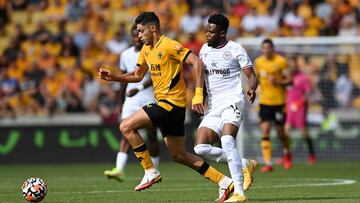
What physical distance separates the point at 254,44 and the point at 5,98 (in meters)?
7.21

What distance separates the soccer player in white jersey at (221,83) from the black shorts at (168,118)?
29 centimetres

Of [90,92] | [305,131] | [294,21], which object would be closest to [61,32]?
[90,92]

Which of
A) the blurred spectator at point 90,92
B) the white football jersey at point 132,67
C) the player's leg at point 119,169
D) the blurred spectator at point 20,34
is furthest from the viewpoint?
the blurred spectator at point 20,34

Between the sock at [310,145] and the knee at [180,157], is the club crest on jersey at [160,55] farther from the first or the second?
A: the sock at [310,145]

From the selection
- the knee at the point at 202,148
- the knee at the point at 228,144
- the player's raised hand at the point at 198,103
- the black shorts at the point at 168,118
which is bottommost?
the knee at the point at 202,148

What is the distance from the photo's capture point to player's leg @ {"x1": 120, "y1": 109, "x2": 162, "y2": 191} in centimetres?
1123

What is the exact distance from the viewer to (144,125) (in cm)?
1126

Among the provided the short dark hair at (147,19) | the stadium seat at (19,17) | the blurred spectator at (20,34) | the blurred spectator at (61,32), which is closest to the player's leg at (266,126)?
the short dark hair at (147,19)

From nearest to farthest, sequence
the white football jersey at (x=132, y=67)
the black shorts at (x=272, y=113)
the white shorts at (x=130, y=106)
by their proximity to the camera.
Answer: the white football jersey at (x=132, y=67)
the white shorts at (x=130, y=106)
the black shorts at (x=272, y=113)

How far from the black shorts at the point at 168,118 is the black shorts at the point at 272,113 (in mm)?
7869

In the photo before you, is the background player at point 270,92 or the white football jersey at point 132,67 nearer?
the white football jersey at point 132,67

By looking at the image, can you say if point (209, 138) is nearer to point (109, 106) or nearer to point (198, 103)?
point (198, 103)

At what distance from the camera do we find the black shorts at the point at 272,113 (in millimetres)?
18953

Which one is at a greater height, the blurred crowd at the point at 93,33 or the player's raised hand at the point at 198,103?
the player's raised hand at the point at 198,103
